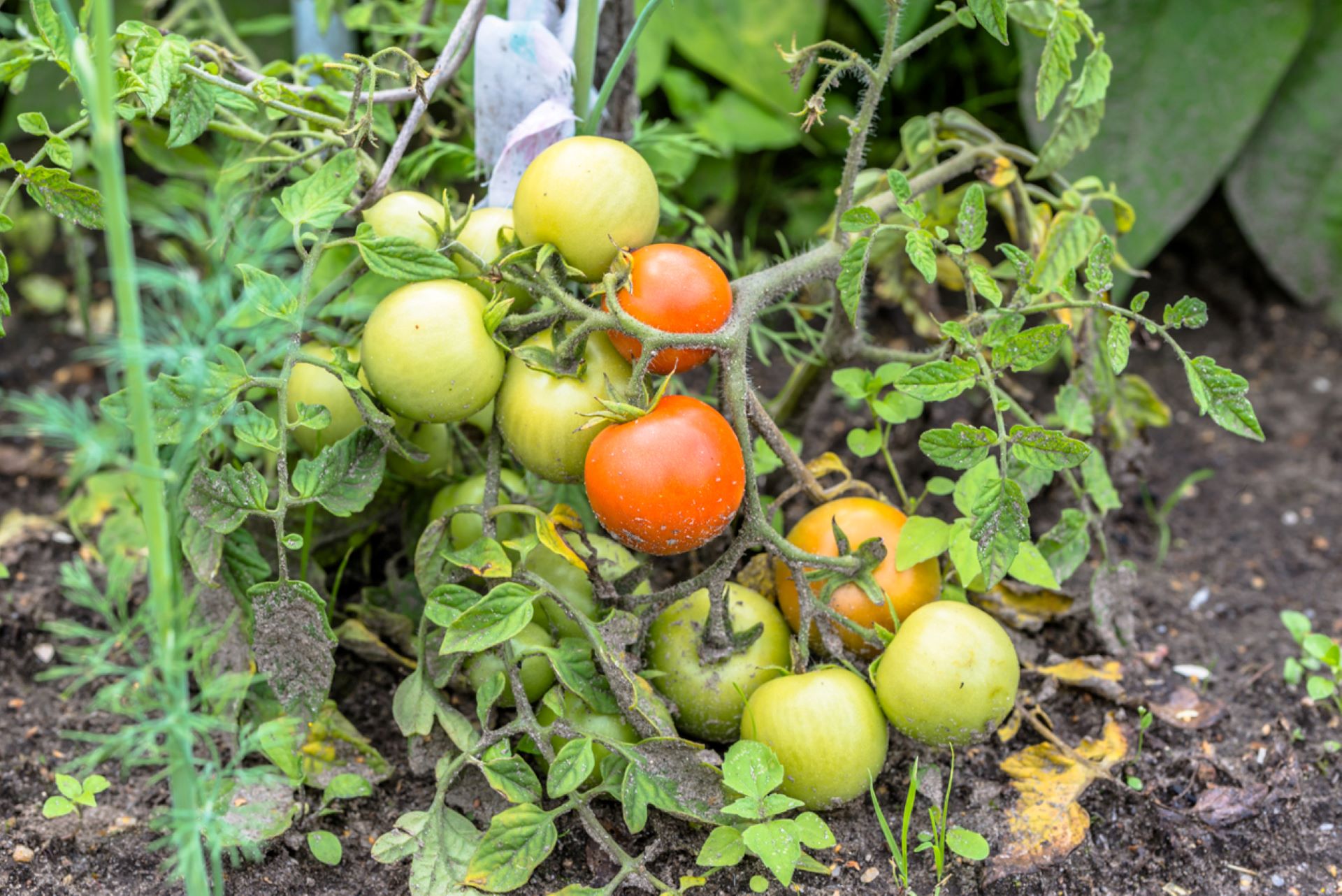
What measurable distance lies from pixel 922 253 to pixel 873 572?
34cm

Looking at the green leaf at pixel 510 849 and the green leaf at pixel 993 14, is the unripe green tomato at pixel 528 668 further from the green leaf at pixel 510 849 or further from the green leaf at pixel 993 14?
the green leaf at pixel 993 14

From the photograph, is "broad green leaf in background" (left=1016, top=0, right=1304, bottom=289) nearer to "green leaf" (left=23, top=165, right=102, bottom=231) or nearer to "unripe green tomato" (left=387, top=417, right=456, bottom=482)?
"unripe green tomato" (left=387, top=417, right=456, bottom=482)

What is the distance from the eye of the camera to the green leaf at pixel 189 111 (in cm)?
104

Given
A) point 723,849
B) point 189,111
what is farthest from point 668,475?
point 189,111

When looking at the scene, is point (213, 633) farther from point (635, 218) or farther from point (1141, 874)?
point (1141, 874)

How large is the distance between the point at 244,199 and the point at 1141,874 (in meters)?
1.18

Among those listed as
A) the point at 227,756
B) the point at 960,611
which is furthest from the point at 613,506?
the point at 227,756

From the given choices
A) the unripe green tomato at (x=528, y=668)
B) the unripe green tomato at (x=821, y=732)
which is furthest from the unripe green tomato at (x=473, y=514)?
the unripe green tomato at (x=821, y=732)

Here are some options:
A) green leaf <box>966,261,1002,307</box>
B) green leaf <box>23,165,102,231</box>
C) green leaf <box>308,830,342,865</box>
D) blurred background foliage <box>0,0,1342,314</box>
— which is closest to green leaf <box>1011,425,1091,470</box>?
green leaf <box>966,261,1002,307</box>

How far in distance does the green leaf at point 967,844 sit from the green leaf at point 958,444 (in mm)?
357

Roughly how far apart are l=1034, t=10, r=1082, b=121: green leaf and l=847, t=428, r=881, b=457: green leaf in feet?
1.26

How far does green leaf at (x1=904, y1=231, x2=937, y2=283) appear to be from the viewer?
1009 millimetres

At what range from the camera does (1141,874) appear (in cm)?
112

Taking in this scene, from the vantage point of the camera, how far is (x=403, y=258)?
3.37ft
